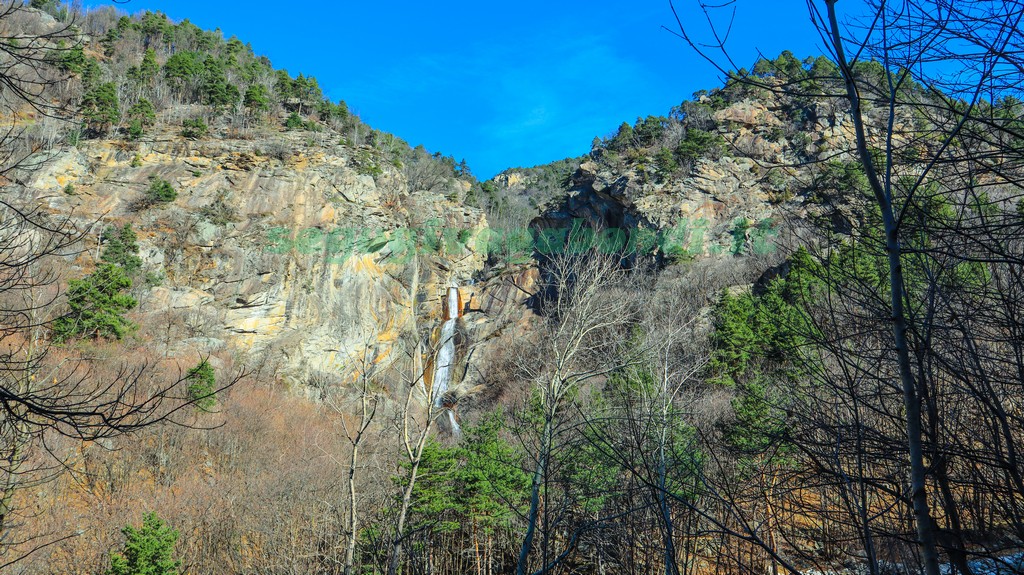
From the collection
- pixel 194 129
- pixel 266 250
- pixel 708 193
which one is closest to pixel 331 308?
pixel 266 250

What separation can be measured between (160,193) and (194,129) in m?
7.83

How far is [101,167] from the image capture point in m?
39.3

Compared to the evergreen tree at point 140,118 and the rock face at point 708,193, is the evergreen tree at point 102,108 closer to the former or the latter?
the evergreen tree at point 140,118

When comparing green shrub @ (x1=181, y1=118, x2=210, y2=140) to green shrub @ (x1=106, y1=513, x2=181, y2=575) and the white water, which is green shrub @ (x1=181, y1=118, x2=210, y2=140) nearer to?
the white water

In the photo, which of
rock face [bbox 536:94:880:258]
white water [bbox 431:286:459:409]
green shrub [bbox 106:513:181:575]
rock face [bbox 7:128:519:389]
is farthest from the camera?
rock face [bbox 536:94:880:258]

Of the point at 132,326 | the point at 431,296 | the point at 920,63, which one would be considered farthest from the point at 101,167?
the point at 920,63

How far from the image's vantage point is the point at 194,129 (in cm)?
4334

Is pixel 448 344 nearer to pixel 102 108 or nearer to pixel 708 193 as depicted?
pixel 708 193

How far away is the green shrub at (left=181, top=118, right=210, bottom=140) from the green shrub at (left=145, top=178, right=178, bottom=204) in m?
6.02

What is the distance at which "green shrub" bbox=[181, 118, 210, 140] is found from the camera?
42719 mm

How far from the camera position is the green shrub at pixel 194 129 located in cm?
4272

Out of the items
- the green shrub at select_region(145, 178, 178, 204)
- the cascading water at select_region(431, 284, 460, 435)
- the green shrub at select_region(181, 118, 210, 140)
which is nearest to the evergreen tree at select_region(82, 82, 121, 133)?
the green shrub at select_region(181, 118, 210, 140)

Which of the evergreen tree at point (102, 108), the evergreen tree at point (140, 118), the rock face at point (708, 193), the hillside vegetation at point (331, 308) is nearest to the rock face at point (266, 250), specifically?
the hillside vegetation at point (331, 308)

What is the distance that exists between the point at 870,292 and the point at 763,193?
41410 mm
